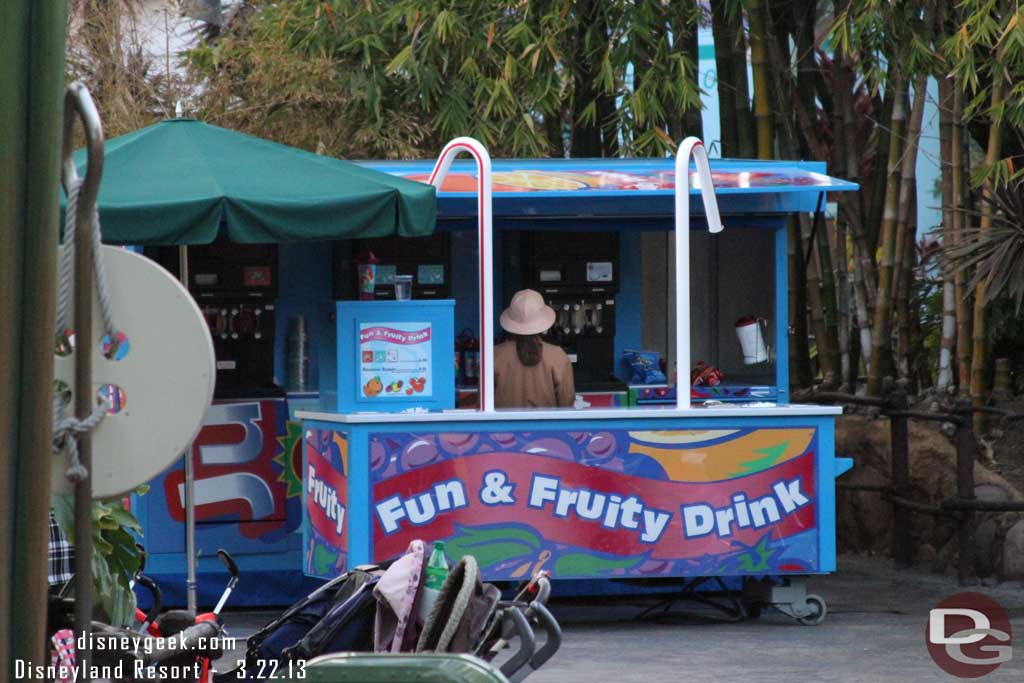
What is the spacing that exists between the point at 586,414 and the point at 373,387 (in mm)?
1229

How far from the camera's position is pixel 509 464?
9344 millimetres

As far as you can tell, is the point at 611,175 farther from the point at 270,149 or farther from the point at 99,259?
the point at 99,259

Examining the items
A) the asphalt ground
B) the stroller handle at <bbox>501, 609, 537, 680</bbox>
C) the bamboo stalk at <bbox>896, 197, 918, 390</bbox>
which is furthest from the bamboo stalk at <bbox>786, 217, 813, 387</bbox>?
the stroller handle at <bbox>501, 609, 537, 680</bbox>

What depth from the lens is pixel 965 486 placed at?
11.6 meters

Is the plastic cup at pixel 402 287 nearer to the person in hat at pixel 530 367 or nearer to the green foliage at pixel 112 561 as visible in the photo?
the person in hat at pixel 530 367

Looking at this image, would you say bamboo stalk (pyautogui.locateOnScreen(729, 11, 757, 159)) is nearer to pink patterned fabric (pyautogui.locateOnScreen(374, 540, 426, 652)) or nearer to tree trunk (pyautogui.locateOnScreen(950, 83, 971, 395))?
tree trunk (pyautogui.locateOnScreen(950, 83, 971, 395))

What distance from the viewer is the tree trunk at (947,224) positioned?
42.0ft

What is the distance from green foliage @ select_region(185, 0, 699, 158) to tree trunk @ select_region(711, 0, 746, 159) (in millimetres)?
264

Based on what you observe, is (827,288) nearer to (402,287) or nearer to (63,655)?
(402,287)

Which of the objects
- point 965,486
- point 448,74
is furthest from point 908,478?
point 448,74

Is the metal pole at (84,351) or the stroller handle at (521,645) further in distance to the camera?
the stroller handle at (521,645)

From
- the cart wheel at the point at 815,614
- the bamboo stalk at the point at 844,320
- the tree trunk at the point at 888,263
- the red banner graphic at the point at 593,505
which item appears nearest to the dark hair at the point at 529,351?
the red banner graphic at the point at 593,505

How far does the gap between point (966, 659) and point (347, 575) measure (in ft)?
13.7

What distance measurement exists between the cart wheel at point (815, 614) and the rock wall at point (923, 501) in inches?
93.8
